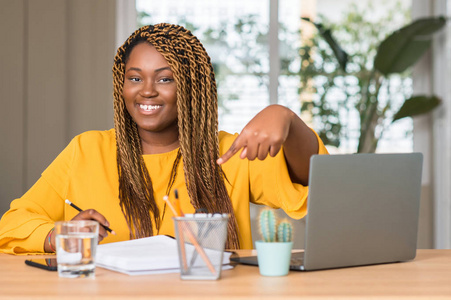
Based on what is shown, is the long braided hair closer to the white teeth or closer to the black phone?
the white teeth

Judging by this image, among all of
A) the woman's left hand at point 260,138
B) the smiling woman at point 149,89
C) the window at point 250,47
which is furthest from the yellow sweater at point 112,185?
the window at point 250,47

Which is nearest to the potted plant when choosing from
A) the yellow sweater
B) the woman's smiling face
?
the yellow sweater

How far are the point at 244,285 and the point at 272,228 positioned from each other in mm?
112

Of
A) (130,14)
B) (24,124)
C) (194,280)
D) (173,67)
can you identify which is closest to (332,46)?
(130,14)

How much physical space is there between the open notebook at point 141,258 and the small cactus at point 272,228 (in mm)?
107

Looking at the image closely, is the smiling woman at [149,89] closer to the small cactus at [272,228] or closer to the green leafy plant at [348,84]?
the small cactus at [272,228]

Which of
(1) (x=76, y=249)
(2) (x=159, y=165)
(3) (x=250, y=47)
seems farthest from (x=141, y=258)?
(3) (x=250, y=47)

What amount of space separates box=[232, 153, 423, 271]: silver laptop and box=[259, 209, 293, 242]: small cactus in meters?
0.04

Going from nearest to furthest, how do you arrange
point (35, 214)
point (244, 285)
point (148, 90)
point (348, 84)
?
point (244, 285) → point (35, 214) → point (148, 90) → point (348, 84)

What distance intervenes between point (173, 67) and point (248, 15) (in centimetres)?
241

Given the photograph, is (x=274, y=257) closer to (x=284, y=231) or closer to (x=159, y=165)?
(x=284, y=231)

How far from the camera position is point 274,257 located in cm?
96

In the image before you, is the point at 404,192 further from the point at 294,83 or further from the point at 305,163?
the point at 294,83

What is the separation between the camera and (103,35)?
340 cm
